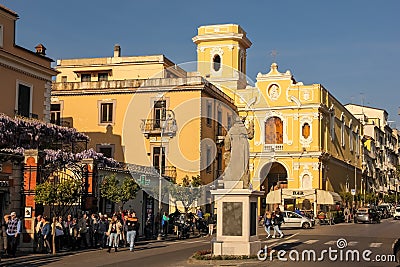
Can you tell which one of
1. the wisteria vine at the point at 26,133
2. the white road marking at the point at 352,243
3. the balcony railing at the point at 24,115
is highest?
the balcony railing at the point at 24,115

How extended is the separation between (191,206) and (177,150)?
5.04 m

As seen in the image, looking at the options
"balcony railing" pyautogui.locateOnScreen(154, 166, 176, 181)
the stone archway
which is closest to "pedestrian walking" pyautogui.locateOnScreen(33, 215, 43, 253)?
"balcony railing" pyautogui.locateOnScreen(154, 166, 176, 181)

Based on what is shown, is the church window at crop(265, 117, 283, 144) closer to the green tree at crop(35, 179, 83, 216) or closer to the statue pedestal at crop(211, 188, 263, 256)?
the green tree at crop(35, 179, 83, 216)

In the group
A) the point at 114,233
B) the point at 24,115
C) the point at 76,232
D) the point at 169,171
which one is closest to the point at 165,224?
the point at 169,171

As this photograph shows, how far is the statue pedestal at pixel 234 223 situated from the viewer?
2158 centimetres

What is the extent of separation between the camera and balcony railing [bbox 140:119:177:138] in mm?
45750

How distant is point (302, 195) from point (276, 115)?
9.46m

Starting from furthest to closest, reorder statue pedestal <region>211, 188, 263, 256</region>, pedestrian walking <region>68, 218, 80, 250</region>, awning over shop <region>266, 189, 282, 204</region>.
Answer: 1. awning over shop <region>266, 189, 282, 204</region>
2. pedestrian walking <region>68, 218, 80, 250</region>
3. statue pedestal <region>211, 188, 263, 256</region>

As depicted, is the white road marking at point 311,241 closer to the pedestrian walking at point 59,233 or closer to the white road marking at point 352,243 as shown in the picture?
the white road marking at point 352,243

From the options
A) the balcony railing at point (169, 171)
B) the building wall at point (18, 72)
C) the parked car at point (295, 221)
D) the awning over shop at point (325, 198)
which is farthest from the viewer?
the awning over shop at point (325, 198)

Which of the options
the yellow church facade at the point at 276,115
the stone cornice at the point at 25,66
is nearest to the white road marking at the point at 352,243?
the stone cornice at the point at 25,66

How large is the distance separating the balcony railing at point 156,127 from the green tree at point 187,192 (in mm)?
4339

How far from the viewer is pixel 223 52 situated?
222ft

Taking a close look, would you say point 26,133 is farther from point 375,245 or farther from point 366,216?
point 366,216
